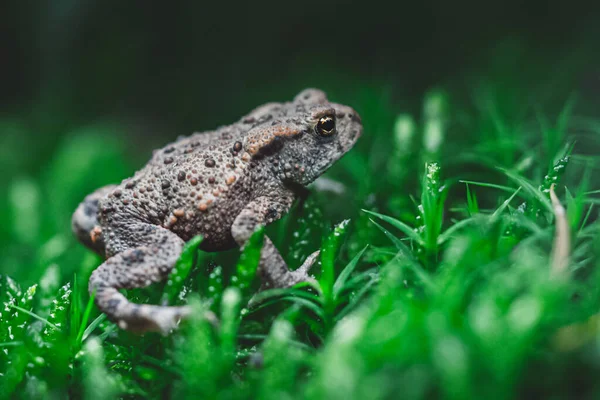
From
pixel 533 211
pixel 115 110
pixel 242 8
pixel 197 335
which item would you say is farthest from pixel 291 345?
pixel 115 110

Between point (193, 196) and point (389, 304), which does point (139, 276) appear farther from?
point (389, 304)

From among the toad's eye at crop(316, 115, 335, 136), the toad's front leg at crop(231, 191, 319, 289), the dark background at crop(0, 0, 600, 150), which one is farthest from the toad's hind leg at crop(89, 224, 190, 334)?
the dark background at crop(0, 0, 600, 150)

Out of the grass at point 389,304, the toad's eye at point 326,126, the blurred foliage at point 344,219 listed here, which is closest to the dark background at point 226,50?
the blurred foliage at point 344,219

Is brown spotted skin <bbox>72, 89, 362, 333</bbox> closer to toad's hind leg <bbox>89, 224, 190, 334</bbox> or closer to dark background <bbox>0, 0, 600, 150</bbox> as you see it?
toad's hind leg <bbox>89, 224, 190, 334</bbox>

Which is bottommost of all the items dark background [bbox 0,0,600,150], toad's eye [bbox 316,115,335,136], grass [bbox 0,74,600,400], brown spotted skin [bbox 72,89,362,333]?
grass [bbox 0,74,600,400]

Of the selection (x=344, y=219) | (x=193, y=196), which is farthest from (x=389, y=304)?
(x=193, y=196)

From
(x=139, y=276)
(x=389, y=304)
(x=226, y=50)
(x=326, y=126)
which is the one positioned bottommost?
(x=389, y=304)
